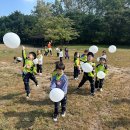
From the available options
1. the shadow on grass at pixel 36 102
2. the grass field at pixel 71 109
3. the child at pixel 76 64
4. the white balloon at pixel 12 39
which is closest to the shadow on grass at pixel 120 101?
the grass field at pixel 71 109

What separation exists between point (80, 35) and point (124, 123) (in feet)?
170

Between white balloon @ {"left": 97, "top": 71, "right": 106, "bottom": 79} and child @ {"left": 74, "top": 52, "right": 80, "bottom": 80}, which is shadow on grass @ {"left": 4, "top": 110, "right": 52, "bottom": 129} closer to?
white balloon @ {"left": 97, "top": 71, "right": 106, "bottom": 79}

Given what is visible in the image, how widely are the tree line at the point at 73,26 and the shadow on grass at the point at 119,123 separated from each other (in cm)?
4255

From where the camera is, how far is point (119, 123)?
929 centimetres

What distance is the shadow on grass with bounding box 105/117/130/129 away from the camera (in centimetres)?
908

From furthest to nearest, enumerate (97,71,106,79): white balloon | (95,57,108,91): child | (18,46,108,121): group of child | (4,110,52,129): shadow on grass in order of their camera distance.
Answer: (95,57,108,91): child → (97,71,106,79): white balloon → (4,110,52,129): shadow on grass → (18,46,108,121): group of child

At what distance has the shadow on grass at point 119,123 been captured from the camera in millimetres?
9078

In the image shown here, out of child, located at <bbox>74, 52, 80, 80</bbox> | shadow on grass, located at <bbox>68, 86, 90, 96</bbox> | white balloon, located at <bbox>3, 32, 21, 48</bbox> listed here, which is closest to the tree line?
child, located at <bbox>74, 52, 80, 80</bbox>

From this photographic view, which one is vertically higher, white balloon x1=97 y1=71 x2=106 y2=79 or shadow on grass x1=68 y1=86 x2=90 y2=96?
white balloon x1=97 y1=71 x2=106 y2=79

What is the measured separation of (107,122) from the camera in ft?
30.7

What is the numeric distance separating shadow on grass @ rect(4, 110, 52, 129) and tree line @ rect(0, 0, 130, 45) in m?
42.0

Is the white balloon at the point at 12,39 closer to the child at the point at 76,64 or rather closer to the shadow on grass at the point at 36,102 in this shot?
the shadow on grass at the point at 36,102

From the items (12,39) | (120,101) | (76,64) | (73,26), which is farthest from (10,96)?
(73,26)

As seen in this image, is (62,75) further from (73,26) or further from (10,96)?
(73,26)
